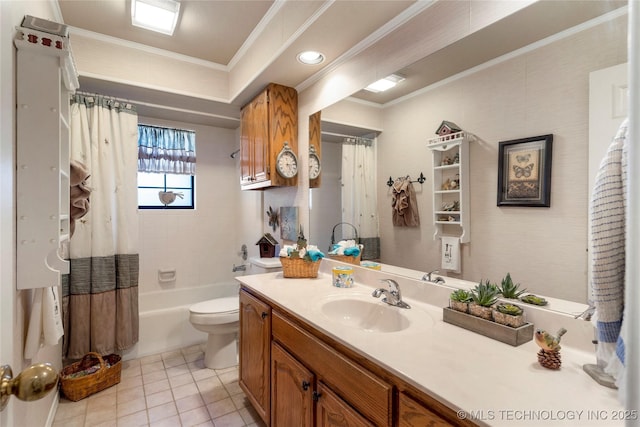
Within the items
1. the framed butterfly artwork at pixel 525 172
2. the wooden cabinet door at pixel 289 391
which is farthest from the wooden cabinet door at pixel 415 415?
the framed butterfly artwork at pixel 525 172

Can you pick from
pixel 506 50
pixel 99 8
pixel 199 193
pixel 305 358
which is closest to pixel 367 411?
pixel 305 358

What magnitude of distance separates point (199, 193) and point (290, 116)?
62.8 inches

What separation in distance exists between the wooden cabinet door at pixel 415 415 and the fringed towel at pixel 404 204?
920 millimetres

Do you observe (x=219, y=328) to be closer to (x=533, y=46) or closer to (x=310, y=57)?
(x=310, y=57)

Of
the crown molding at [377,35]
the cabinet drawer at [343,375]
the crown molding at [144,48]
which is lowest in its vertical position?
the cabinet drawer at [343,375]

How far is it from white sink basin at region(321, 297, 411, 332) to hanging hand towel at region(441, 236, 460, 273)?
299mm

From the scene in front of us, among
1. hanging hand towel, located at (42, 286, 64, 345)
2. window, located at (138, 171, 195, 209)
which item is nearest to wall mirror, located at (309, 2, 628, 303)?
hanging hand towel, located at (42, 286, 64, 345)

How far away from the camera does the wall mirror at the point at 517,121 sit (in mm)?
1014

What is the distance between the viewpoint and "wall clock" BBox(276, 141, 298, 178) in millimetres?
2342

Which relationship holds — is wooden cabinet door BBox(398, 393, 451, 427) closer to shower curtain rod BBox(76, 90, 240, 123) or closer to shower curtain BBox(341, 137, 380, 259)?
shower curtain BBox(341, 137, 380, 259)

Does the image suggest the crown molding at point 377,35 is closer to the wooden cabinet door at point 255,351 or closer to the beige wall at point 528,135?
the beige wall at point 528,135

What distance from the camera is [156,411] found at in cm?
198

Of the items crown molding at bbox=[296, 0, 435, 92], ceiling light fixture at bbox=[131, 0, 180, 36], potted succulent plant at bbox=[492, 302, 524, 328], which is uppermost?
ceiling light fixture at bbox=[131, 0, 180, 36]

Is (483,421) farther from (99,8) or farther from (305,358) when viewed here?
(99,8)
